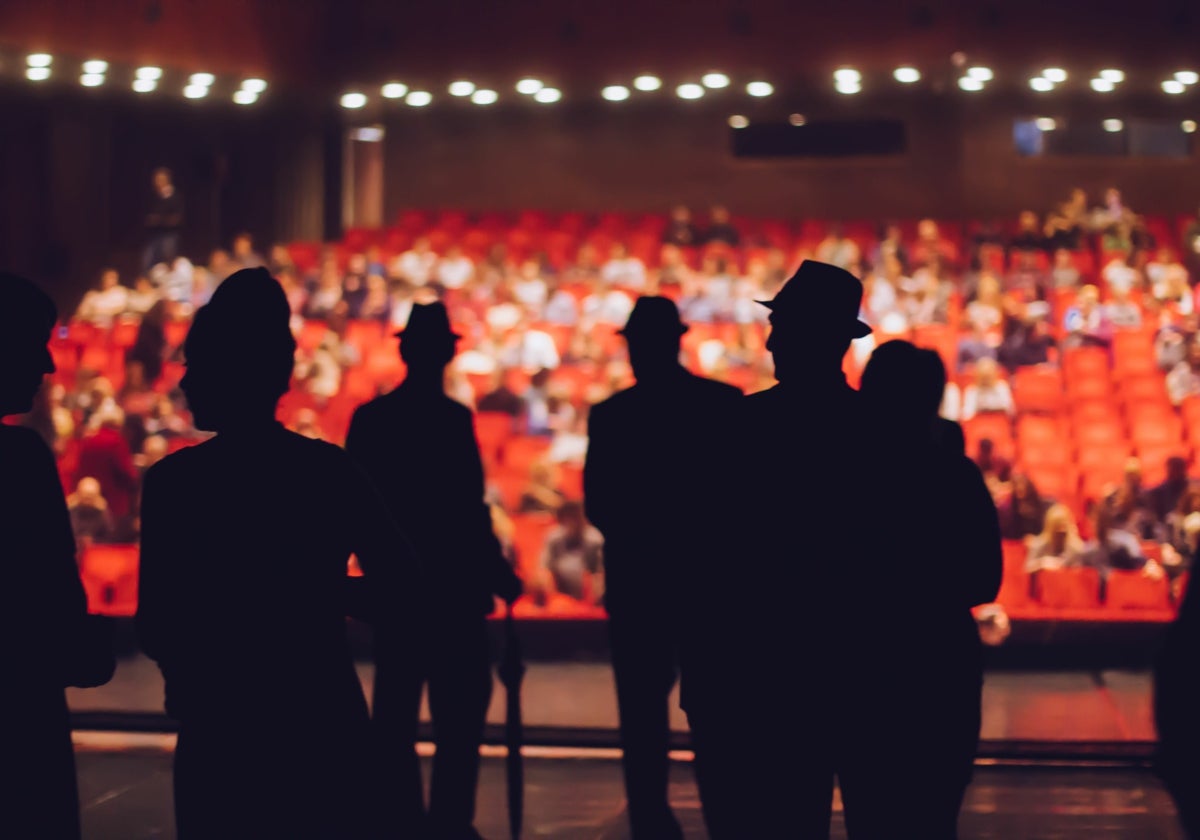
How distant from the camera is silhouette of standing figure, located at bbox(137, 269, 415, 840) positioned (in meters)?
1.55

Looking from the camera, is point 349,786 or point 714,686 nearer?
point 349,786

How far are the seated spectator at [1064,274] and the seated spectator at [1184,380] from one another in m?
1.88

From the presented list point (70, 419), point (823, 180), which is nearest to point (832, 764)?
point (70, 419)

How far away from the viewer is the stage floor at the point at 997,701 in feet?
14.7

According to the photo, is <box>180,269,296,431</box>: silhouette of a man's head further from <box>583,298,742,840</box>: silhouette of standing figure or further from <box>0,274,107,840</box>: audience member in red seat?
<box>583,298,742,840</box>: silhouette of standing figure

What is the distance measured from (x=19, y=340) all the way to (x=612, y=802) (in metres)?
2.38

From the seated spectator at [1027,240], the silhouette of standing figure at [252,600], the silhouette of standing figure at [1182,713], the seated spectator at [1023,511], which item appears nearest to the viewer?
the silhouette of standing figure at [1182,713]

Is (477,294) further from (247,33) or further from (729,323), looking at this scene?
(247,33)

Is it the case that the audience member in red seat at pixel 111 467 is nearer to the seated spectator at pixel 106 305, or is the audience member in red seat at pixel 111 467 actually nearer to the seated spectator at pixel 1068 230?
the seated spectator at pixel 106 305

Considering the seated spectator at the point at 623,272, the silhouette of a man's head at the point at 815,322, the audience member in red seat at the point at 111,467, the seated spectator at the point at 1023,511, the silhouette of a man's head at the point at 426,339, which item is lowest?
the seated spectator at the point at 1023,511

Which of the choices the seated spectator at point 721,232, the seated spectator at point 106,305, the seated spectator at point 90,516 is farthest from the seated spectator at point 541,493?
the seated spectator at point 721,232

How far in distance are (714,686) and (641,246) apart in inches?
374

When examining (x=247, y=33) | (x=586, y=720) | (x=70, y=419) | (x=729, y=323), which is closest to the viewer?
(x=586, y=720)

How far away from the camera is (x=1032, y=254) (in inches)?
398
